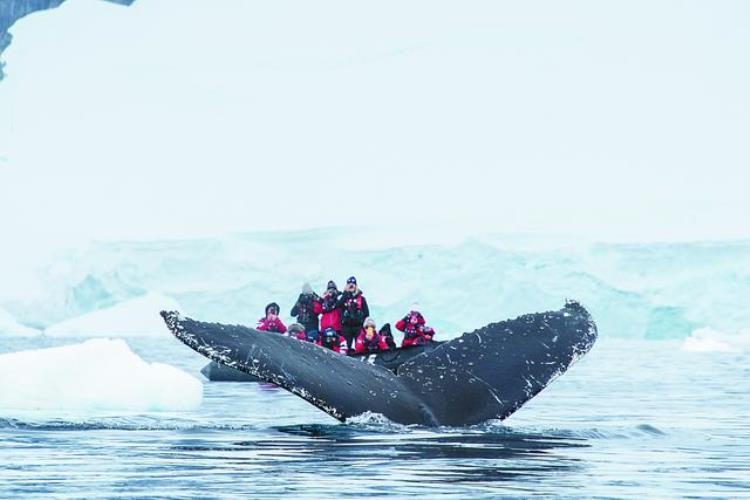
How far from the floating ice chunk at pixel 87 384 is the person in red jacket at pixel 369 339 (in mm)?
3329

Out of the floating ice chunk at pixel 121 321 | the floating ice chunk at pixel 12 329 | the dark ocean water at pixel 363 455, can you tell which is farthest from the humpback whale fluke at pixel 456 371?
the floating ice chunk at pixel 12 329

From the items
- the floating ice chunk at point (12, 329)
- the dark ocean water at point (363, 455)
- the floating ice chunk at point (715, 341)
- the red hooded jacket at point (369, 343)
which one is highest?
the floating ice chunk at point (12, 329)

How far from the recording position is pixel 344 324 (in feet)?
57.5

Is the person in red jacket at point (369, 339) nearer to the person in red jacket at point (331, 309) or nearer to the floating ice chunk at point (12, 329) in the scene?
the person in red jacket at point (331, 309)

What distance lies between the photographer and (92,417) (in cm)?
1016

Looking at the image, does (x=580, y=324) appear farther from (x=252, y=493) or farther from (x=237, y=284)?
(x=237, y=284)

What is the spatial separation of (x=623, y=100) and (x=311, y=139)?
39.3ft

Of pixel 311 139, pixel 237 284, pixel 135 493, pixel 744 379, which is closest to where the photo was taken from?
pixel 135 493

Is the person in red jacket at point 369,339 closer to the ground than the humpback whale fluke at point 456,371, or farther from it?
farther from it

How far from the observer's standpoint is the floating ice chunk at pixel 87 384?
1113cm

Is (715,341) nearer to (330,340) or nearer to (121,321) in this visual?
(121,321)

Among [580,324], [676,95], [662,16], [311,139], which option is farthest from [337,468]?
[662,16]

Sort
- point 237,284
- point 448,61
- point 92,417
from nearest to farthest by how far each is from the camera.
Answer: point 92,417 < point 237,284 < point 448,61

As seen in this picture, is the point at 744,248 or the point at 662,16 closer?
the point at 744,248
